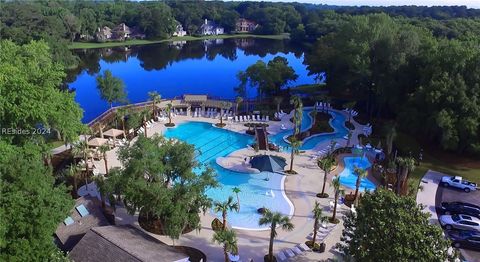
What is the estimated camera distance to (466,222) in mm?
25250

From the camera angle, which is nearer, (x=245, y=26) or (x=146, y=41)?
(x=146, y=41)

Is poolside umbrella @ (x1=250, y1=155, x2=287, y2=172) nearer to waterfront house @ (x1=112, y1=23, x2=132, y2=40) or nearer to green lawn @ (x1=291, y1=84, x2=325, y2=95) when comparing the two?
green lawn @ (x1=291, y1=84, x2=325, y2=95)

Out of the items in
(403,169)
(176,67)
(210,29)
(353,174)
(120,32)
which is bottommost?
(353,174)

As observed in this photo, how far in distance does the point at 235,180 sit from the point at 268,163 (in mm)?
3125

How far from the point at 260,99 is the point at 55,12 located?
86.5 meters

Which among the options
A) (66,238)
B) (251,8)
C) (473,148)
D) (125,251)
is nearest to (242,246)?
(125,251)

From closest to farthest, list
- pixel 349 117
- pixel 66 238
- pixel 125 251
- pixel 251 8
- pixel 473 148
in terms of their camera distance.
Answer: pixel 125 251, pixel 66 238, pixel 473 148, pixel 349 117, pixel 251 8

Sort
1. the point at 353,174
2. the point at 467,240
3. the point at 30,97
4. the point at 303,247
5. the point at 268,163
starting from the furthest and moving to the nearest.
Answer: the point at 353,174 < the point at 268,163 < the point at 30,97 < the point at 467,240 < the point at 303,247

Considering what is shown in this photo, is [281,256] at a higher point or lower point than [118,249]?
lower

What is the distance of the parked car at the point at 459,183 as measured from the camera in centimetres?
3089

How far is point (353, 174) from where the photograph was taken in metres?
34.0

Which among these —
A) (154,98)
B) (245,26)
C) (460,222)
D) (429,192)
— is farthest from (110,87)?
(245,26)

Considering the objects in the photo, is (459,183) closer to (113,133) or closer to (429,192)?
(429,192)

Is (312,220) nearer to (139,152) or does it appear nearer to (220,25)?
(139,152)
